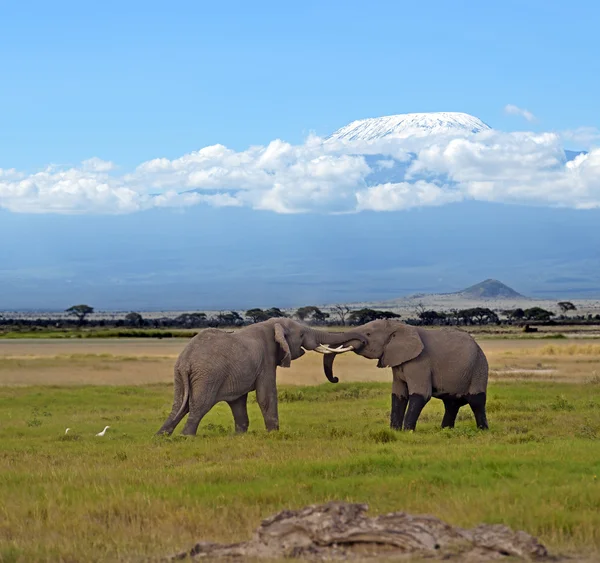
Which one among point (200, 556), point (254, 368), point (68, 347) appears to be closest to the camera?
point (200, 556)

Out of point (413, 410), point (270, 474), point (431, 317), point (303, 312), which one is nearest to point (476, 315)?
point (431, 317)

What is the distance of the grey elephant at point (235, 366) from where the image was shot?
61.1 feet

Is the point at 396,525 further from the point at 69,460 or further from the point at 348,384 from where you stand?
the point at 348,384

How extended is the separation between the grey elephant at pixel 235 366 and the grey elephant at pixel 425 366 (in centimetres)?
70

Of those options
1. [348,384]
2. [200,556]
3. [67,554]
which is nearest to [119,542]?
[67,554]

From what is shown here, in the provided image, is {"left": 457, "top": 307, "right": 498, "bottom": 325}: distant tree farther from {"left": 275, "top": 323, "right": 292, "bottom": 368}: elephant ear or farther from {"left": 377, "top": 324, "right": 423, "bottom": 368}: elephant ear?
{"left": 275, "top": 323, "right": 292, "bottom": 368}: elephant ear

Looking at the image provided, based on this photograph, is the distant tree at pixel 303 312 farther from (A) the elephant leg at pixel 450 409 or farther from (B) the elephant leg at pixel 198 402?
(B) the elephant leg at pixel 198 402

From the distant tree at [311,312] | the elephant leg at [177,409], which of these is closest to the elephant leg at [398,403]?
the elephant leg at [177,409]

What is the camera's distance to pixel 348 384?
33.1 m

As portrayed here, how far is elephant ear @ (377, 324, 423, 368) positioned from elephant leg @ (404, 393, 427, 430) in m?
0.75

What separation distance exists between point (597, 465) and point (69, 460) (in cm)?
773

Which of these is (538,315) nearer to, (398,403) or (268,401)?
(398,403)

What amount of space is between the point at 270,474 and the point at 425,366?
7354 mm

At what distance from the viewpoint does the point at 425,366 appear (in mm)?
19562
